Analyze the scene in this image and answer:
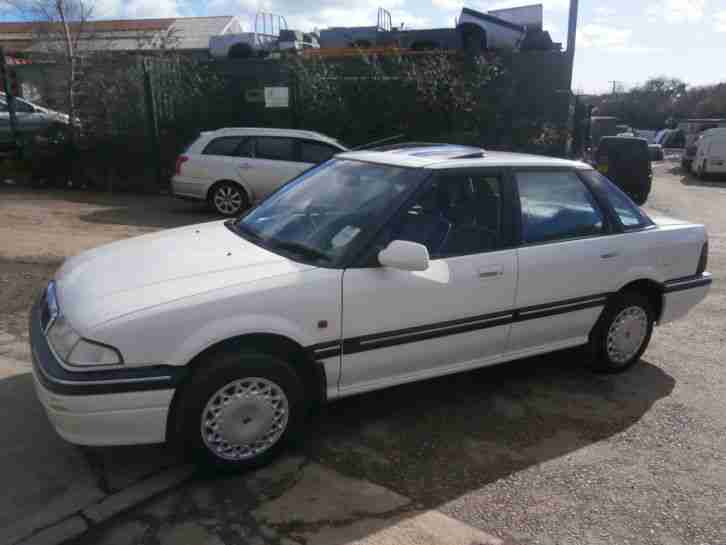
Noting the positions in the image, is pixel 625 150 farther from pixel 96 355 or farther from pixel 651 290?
pixel 96 355

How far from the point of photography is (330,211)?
12.6 feet

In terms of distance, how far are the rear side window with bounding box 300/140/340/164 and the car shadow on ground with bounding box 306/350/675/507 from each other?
263 inches

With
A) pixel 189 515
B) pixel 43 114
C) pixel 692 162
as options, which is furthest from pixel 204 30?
pixel 189 515

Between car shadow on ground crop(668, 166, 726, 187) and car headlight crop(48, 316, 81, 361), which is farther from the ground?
car headlight crop(48, 316, 81, 361)

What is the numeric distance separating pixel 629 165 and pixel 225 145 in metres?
8.83

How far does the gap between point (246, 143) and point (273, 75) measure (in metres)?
3.57

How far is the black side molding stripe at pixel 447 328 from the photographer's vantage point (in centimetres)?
340

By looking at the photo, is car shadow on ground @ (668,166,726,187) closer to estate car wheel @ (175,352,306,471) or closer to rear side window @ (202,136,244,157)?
rear side window @ (202,136,244,157)

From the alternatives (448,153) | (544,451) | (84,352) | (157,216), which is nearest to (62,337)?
(84,352)

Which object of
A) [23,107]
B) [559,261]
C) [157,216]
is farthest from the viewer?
[23,107]

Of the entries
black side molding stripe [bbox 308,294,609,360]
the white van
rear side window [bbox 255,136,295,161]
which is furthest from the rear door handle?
the white van

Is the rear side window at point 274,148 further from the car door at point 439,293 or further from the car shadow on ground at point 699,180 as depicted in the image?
the car shadow on ground at point 699,180

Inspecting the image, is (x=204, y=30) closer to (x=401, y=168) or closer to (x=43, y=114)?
(x=43, y=114)

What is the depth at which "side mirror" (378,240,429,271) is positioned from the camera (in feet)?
10.8
